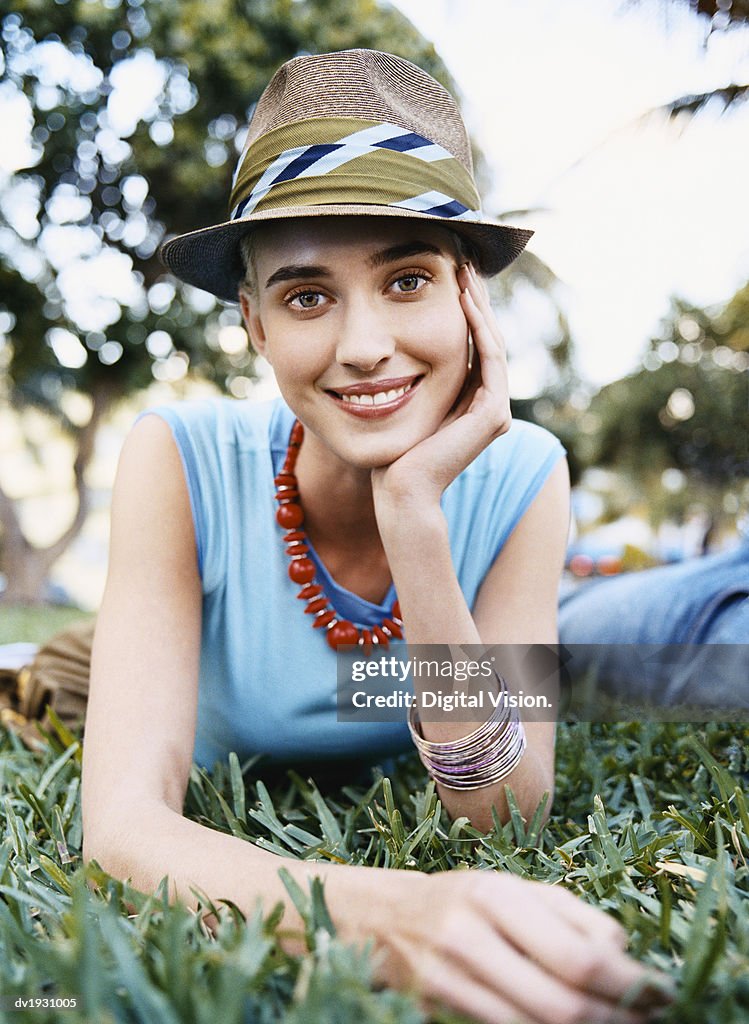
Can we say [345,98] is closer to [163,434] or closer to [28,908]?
[163,434]

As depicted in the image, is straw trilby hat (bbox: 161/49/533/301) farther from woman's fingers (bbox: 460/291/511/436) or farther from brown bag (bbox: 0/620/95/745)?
brown bag (bbox: 0/620/95/745)

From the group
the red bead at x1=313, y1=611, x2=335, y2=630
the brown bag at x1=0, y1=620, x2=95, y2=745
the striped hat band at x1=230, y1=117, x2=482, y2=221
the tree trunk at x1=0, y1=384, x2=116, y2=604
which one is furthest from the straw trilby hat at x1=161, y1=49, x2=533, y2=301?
the tree trunk at x1=0, y1=384, x2=116, y2=604

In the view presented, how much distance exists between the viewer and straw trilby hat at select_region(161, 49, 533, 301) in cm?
161

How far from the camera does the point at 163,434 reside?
202 cm

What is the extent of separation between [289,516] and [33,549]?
14.1 m

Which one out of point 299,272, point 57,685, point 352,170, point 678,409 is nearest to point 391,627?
point 299,272

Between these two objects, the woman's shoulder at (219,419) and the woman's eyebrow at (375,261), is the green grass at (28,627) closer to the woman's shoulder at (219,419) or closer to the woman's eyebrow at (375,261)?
the woman's shoulder at (219,419)

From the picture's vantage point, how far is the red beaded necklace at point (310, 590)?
6.71 ft

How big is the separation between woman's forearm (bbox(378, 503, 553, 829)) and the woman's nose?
27 cm

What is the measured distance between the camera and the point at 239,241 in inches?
73.0

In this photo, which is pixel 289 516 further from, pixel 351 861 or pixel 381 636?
pixel 351 861

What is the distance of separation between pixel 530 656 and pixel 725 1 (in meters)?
3.83

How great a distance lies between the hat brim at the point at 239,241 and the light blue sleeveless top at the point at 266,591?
31 cm

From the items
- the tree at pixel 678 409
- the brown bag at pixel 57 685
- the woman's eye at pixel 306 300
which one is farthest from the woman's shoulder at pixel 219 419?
the tree at pixel 678 409
